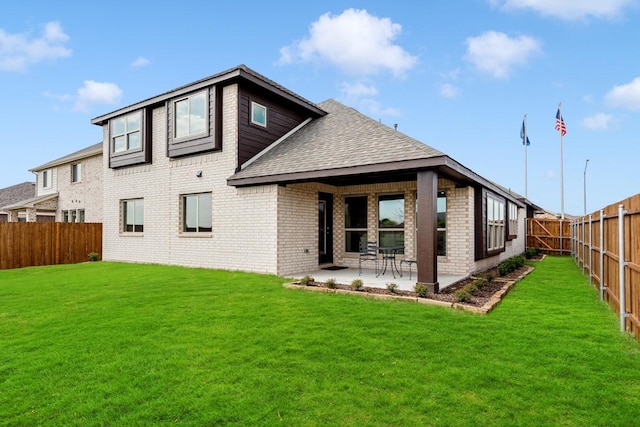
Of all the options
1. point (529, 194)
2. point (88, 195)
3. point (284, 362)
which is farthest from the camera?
point (529, 194)

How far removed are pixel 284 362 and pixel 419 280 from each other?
170 inches

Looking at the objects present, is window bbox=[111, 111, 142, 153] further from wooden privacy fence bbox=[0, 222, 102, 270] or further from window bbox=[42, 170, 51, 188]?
window bbox=[42, 170, 51, 188]

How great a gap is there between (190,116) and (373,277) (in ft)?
25.6

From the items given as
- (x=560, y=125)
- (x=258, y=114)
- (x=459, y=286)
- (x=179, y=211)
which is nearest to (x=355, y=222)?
(x=459, y=286)

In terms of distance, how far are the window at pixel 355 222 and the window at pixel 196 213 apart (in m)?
4.56

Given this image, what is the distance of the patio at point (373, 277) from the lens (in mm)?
8125

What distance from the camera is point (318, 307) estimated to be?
6.04 meters

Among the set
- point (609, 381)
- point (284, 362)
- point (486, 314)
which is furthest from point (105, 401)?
point (486, 314)

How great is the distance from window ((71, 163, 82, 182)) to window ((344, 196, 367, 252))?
51.8 feet

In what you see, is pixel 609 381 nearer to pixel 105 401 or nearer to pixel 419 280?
pixel 419 280

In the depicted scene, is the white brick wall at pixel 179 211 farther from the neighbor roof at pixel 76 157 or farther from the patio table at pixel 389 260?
the neighbor roof at pixel 76 157

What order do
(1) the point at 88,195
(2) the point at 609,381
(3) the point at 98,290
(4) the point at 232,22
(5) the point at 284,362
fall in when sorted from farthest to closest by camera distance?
(1) the point at 88,195, (4) the point at 232,22, (3) the point at 98,290, (5) the point at 284,362, (2) the point at 609,381

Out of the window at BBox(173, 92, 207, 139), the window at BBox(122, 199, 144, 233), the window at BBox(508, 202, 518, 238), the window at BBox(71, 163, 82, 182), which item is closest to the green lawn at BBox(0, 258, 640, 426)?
the window at BBox(173, 92, 207, 139)

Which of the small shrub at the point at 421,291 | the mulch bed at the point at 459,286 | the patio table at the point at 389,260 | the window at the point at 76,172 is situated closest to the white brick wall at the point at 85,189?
the window at the point at 76,172
